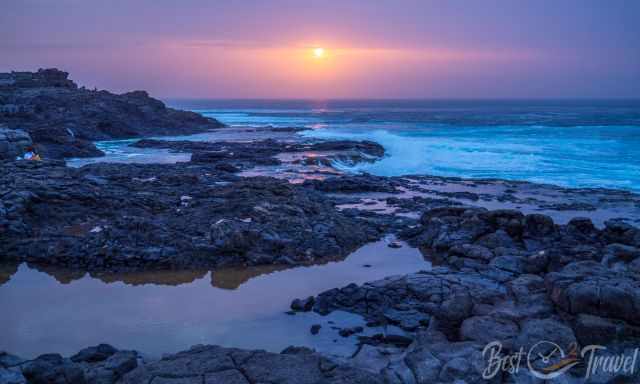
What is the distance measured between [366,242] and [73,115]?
42.4 metres

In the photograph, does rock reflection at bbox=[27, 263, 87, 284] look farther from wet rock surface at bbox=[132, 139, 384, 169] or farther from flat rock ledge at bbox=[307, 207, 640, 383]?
wet rock surface at bbox=[132, 139, 384, 169]

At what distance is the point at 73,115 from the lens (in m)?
46.3

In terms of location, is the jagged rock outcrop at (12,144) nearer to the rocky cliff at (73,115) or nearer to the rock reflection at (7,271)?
the rocky cliff at (73,115)

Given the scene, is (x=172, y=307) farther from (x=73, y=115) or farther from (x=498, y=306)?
(x=73, y=115)

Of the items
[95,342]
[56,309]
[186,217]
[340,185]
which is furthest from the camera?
[340,185]

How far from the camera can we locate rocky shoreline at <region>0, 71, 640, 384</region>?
5629mm

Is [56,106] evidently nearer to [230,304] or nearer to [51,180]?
[51,180]


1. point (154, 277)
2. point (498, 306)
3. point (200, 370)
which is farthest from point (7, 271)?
point (498, 306)

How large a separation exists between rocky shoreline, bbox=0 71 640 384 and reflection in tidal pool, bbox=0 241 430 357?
1.54ft

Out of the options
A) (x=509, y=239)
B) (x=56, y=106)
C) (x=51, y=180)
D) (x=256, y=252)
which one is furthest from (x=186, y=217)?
(x=56, y=106)

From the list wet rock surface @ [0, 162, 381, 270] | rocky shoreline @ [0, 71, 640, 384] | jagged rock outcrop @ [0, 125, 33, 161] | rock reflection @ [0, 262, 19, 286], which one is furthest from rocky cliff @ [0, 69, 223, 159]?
rock reflection @ [0, 262, 19, 286]

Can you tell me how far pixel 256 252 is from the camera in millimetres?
11305

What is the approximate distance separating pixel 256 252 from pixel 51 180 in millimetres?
8169

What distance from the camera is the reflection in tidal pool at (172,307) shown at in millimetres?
7469
